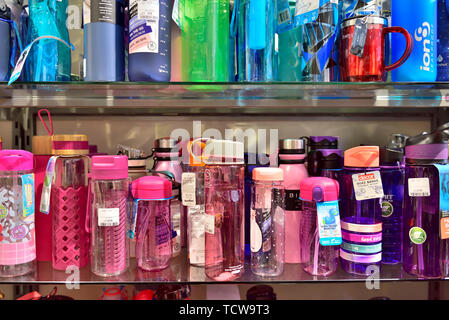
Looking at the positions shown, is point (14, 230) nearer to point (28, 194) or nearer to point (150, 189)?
point (28, 194)

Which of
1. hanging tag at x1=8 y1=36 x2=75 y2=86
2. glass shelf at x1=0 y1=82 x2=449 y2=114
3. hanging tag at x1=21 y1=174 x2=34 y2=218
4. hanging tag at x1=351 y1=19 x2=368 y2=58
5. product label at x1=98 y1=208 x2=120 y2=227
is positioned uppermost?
hanging tag at x1=351 y1=19 x2=368 y2=58

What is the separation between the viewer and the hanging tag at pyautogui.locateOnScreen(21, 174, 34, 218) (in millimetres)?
874

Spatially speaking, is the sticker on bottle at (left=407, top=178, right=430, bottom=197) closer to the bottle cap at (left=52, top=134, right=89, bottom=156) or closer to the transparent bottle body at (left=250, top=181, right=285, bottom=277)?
the transparent bottle body at (left=250, top=181, right=285, bottom=277)

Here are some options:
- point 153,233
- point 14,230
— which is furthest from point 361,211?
point 14,230

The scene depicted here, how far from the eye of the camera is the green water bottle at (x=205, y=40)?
3.02 ft

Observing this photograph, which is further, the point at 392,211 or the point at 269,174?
the point at 392,211

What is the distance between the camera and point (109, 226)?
2.94 feet

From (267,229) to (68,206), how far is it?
22.8 inches

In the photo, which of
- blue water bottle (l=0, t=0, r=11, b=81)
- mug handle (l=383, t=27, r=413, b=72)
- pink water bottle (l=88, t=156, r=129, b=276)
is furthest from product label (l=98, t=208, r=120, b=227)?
mug handle (l=383, t=27, r=413, b=72)

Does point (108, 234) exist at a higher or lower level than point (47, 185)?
lower

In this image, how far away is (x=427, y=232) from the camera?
0.88 metres

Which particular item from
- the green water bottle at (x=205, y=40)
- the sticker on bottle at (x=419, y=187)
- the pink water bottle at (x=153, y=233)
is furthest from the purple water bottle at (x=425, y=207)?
the pink water bottle at (x=153, y=233)

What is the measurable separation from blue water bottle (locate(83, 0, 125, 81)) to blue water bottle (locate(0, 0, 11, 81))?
222mm
